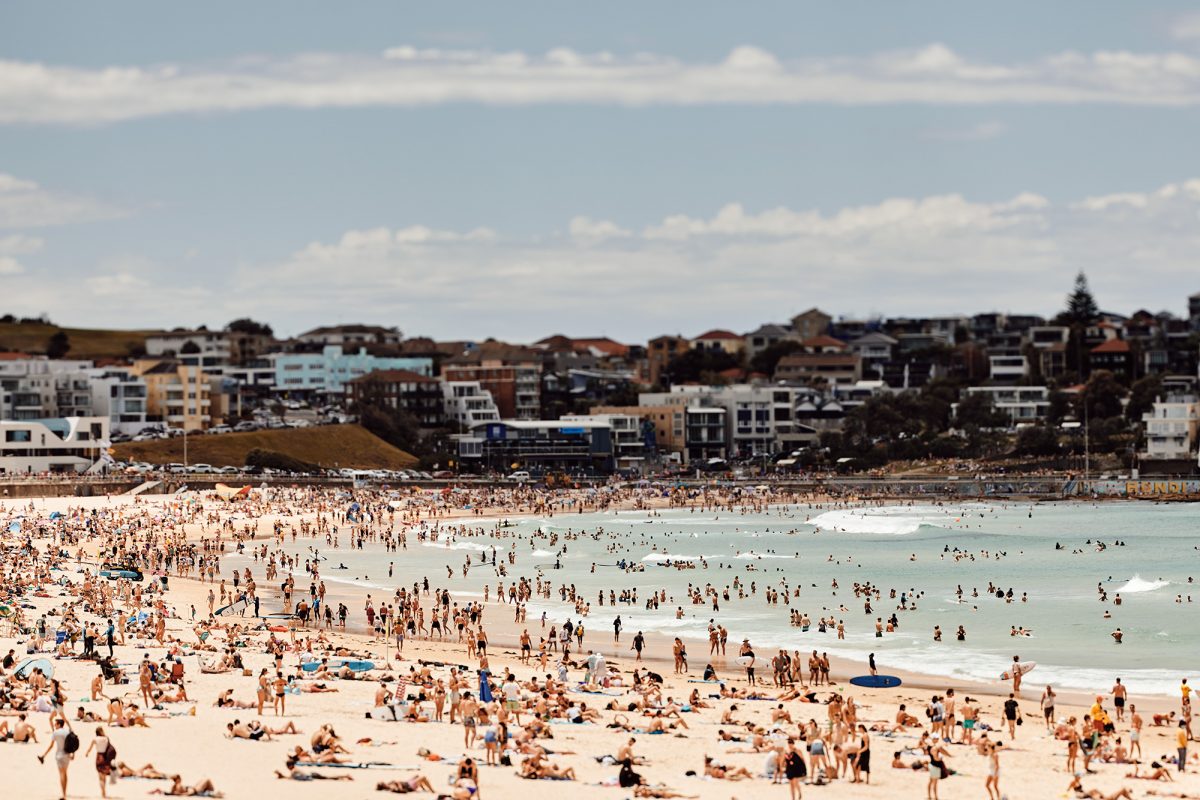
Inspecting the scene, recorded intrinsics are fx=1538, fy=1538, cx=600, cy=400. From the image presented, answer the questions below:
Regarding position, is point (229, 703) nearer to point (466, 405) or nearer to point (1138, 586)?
point (1138, 586)

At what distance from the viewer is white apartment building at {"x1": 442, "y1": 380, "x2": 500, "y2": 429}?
116 metres

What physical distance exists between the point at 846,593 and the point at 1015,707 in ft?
66.4

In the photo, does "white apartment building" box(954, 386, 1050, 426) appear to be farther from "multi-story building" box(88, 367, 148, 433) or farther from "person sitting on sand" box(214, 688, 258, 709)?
"person sitting on sand" box(214, 688, 258, 709)

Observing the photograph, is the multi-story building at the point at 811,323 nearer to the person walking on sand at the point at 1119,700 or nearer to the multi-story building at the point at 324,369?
the multi-story building at the point at 324,369

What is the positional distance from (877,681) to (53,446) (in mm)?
71970

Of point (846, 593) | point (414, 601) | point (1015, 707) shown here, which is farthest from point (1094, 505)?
point (1015, 707)

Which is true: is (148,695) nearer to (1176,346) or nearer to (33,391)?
(33,391)

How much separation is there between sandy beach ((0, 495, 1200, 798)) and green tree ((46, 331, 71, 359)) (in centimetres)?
13859

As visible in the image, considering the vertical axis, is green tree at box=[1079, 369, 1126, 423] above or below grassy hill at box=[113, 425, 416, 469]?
above

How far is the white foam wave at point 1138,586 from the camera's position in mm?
Result: 43469

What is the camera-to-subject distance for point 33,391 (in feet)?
355

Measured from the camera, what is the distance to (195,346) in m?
147

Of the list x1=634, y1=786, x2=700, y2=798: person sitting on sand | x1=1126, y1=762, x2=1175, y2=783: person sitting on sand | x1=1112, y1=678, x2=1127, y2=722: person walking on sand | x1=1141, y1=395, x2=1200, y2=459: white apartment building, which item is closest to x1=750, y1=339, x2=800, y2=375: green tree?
x1=1141, y1=395, x2=1200, y2=459: white apartment building

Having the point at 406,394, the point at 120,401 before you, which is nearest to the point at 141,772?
the point at 120,401
